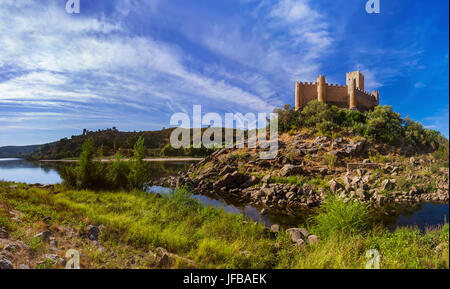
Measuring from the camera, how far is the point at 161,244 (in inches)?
117

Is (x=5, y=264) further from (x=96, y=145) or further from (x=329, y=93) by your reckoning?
(x=329, y=93)

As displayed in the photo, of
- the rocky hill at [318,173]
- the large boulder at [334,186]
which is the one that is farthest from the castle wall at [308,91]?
the large boulder at [334,186]

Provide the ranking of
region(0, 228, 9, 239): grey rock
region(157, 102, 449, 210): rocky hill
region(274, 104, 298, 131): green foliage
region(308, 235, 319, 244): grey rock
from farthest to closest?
region(274, 104, 298, 131): green foliage → region(157, 102, 449, 210): rocky hill → region(308, 235, 319, 244): grey rock → region(0, 228, 9, 239): grey rock

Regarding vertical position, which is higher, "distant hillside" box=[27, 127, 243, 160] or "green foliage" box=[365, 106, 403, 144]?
"green foliage" box=[365, 106, 403, 144]

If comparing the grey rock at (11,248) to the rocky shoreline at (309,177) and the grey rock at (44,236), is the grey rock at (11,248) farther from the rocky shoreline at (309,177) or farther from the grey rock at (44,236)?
the rocky shoreline at (309,177)

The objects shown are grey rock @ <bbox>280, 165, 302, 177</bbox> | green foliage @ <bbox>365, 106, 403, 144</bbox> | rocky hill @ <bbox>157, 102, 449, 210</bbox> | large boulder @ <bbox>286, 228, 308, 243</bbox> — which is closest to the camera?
large boulder @ <bbox>286, 228, 308, 243</bbox>

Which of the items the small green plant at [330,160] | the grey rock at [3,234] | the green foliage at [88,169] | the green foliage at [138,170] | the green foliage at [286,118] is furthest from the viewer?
the green foliage at [286,118]

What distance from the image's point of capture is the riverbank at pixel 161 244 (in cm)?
238

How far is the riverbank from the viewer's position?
2.38 meters

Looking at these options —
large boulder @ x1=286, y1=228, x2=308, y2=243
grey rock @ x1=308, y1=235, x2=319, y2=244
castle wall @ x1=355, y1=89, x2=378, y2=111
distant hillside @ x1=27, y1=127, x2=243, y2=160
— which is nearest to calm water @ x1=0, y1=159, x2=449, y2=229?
distant hillside @ x1=27, y1=127, x2=243, y2=160

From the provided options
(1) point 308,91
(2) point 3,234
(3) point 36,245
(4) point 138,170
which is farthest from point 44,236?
(1) point 308,91

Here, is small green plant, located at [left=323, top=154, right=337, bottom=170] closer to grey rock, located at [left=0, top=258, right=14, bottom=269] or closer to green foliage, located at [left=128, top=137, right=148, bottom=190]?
green foliage, located at [left=128, top=137, right=148, bottom=190]
